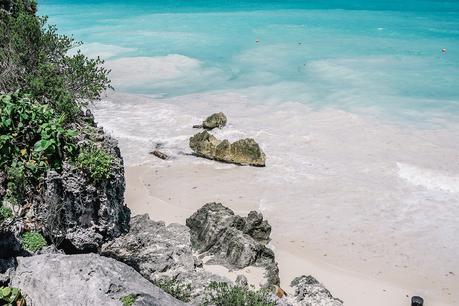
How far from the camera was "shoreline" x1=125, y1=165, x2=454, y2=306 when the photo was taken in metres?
15.3

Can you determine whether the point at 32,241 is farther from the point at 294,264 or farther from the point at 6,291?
the point at 294,264

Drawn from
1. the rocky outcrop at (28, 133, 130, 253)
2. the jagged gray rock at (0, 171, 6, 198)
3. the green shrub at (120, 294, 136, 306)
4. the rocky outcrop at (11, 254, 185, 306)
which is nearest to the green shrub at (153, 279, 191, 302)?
the rocky outcrop at (28, 133, 130, 253)

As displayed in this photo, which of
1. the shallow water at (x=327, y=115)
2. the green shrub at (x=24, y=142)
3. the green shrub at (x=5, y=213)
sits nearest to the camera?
the green shrub at (x=24, y=142)

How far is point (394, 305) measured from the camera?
49.2 feet

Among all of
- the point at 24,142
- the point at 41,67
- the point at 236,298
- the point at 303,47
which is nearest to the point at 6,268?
the point at 24,142

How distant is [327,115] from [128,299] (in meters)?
29.0

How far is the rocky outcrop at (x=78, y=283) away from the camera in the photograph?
834 centimetres

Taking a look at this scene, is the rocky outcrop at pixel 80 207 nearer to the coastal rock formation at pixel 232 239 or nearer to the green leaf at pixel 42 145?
the green leaf at pixel 42 145

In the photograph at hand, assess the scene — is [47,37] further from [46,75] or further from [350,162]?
[350,162]

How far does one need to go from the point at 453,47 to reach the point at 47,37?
5530 centimetres

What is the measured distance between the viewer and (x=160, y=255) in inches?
564

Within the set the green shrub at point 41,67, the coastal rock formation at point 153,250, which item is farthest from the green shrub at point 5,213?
the green shrub at point 41,67

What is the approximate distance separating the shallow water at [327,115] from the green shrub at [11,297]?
11921 millimetres

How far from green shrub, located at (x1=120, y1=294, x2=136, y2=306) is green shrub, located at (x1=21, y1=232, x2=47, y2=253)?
138 inches
